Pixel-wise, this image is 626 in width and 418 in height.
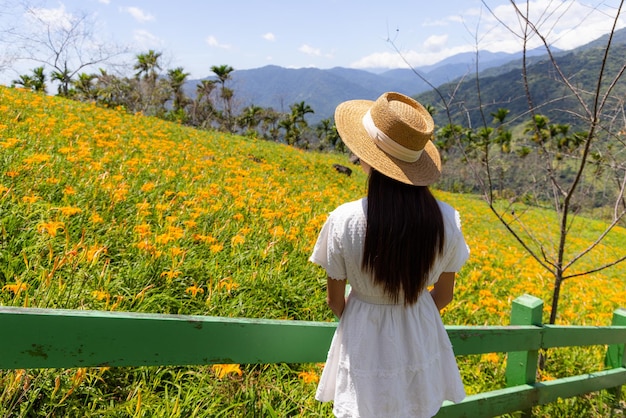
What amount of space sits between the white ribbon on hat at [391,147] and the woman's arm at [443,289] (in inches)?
18.7

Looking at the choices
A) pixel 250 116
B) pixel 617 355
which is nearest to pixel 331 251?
pixel 617 355

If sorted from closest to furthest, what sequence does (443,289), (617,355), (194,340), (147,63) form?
(194,340), (443,289), (617,355), (147,63)

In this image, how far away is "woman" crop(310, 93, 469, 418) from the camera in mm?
1112

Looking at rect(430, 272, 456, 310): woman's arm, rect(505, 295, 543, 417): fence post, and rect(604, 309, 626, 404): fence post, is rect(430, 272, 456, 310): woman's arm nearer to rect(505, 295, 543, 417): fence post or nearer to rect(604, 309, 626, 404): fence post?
rect(505, 295, 543, 417): fence post

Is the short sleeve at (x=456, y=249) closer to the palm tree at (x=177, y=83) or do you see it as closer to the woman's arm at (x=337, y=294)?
the woman's arm at (x=337, y=294)

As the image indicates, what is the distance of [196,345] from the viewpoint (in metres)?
1.05

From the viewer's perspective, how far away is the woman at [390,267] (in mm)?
1112

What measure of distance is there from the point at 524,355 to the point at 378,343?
1316mm

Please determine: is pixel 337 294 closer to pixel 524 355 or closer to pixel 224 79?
pixel 524 355

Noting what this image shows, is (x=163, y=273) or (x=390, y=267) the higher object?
(x=390, y=267)

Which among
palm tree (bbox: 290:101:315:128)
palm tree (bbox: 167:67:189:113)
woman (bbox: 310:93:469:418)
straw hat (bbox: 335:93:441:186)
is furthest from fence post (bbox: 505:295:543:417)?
palm tree (bbox: 290:101:315:128)

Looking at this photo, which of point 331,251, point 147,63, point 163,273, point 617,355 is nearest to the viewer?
point 331,251

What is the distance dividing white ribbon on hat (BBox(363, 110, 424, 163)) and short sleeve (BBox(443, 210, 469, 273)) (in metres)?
0.26

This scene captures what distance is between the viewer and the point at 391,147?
1112 millimetres
